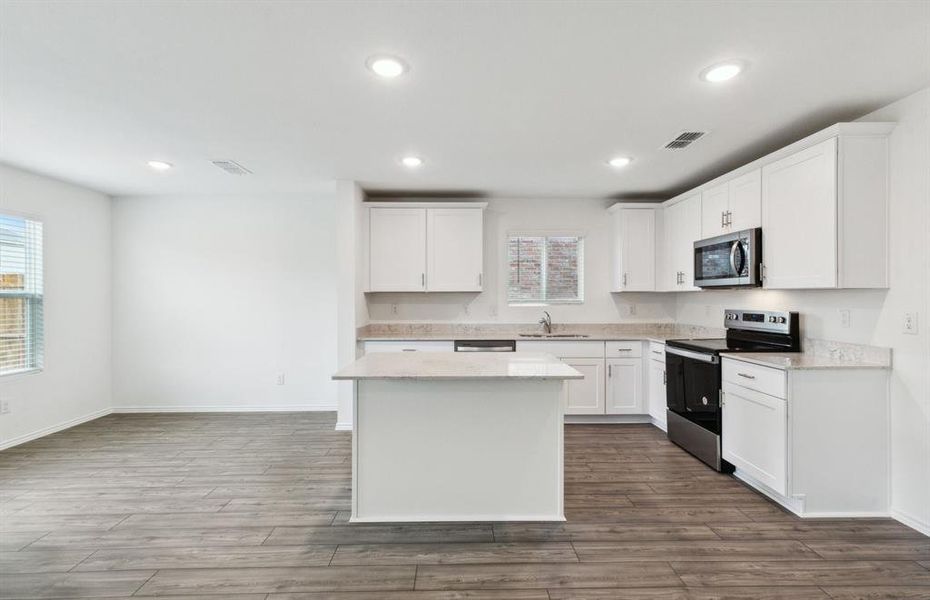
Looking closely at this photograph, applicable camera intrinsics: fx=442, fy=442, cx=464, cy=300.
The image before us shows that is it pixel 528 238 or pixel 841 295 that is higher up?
pixel 528 238

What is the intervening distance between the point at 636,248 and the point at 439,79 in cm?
330

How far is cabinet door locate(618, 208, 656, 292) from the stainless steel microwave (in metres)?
0.80

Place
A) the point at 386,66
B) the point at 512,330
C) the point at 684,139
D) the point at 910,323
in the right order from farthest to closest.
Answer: the point at 512,330 → the point at 684,139 → the point at 910,323 → the point at 386,66

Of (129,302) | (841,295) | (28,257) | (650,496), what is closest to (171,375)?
(129,302)

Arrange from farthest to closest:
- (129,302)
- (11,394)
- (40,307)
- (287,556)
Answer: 1. (129,302)
2. (40,307)
3. (11,394)
4. (287,556)

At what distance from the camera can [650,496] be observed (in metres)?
2.91

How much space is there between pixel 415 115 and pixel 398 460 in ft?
6.87

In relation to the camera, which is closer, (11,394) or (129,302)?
(11,394)

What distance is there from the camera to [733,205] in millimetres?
3574

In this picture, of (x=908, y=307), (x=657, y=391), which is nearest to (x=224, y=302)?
(x=657, y=391)

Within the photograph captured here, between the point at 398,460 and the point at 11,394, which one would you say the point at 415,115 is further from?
the point at 11,394

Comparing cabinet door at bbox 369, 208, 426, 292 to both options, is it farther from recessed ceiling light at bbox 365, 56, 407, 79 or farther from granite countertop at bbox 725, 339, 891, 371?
granite countertop at bbox 725, 339, 891, 371

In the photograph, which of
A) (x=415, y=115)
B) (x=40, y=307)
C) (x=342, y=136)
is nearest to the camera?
(x=415, y=115)

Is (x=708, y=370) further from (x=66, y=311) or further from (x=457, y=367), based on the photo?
(x=66, y=311)
